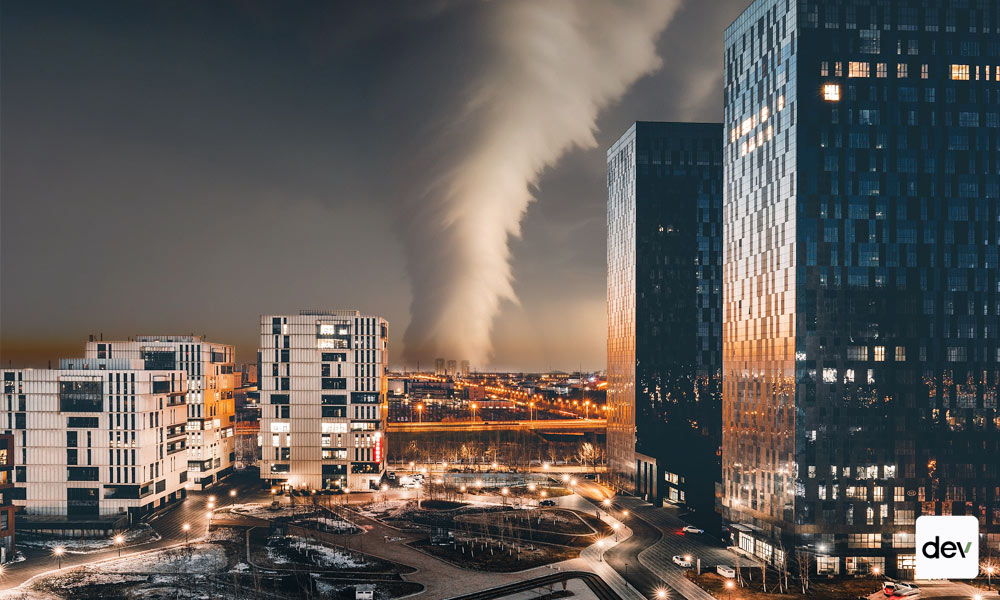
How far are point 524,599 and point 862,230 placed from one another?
237 feet

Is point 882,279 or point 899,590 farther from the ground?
point 882,279

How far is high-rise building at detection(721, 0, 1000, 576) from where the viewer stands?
10462cm

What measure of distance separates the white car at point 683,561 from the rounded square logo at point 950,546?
3080cm

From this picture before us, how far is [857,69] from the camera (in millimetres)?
107750

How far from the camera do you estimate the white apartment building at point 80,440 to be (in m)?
134

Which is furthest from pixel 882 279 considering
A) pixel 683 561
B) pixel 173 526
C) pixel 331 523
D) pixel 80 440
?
pixel 80 440

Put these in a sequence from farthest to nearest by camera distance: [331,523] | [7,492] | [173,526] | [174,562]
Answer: [7,492]
[331,523]
[173,526]
[174,562]

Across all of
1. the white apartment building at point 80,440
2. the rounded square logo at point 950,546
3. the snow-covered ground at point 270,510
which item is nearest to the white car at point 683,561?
the rounded square logo at point 950,546

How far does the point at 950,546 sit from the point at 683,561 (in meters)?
35.3

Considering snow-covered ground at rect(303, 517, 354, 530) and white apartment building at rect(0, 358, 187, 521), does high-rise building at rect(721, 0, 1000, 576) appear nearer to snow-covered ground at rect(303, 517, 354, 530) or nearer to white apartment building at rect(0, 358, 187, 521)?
snow-covered ground at rect(303, 517, 354, 530)

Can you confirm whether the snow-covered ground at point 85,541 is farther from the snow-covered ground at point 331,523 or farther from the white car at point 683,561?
the white car at point 683,561

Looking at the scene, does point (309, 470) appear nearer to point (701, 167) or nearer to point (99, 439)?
point (99, 439)

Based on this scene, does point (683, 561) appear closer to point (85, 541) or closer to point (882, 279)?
point (882, 279)

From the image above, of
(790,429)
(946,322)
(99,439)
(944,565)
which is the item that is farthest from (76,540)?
(946,322)
